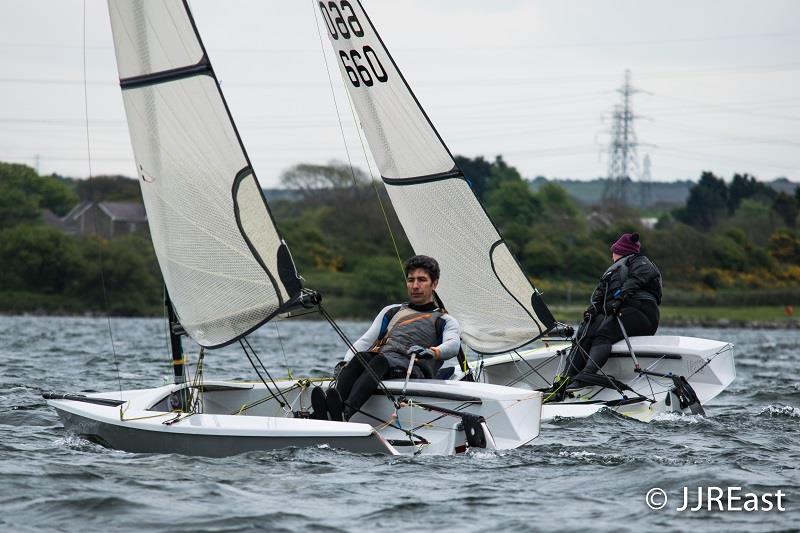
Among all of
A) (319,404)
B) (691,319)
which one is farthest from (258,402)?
(691,319)

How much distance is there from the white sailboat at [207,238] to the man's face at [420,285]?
622 mm

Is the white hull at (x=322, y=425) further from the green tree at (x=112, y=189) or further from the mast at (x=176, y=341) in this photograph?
the green tree at (x=112, y=189)

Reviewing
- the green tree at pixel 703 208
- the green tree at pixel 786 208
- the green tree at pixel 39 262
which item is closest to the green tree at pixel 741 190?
the green tree at pixel 703 208

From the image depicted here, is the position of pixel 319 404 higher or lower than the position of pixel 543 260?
lower

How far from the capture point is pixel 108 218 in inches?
2547

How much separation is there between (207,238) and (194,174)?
384 millimetres

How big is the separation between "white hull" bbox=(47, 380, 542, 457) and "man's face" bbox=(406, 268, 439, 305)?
637 millimetres

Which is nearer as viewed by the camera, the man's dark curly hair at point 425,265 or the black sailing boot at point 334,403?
the black sailing boot at point 334,403

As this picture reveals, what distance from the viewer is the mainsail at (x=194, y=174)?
7.23 metres

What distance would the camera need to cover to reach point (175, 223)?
7379 mm

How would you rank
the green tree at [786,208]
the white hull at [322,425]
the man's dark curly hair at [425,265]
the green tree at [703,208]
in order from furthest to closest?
the green tree at [703,208]
the green tree at [786,208]
the man's dark curly hair at [425,265]
the white hull at [322,425]

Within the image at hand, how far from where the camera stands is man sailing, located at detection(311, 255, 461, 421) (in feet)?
24.5

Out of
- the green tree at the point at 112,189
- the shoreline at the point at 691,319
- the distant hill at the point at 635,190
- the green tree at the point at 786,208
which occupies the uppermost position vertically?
the distant hill at the point at 635,190

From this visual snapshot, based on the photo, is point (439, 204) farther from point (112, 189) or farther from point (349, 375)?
point (112, 189)
